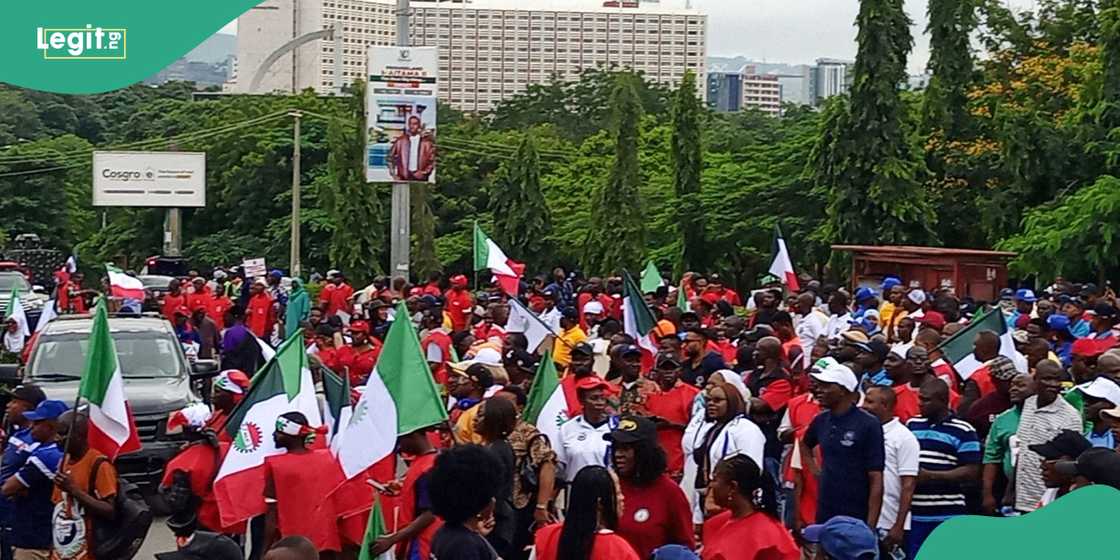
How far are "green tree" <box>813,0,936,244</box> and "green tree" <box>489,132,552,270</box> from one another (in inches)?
472

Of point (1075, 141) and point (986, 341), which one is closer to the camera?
point (986, 341)

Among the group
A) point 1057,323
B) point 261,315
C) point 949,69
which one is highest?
point 949,69

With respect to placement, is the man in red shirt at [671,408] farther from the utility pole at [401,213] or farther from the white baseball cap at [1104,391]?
the utility pole at [401,213]

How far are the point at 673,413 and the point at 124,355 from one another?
6496mm

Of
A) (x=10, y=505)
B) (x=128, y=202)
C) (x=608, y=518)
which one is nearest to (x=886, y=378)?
(x=608, y=518)

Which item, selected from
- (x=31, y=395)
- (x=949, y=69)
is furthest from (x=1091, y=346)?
(x=949, y=69)

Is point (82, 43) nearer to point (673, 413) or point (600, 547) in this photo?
point (600, 547)

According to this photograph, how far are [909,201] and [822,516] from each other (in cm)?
2688

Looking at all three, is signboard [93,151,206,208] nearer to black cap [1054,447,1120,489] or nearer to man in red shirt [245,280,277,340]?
man in red shirt [245,280,277,340]

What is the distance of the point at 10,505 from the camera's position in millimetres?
8273

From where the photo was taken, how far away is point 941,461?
28.7 feet

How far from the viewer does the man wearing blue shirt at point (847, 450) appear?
27.3 feet

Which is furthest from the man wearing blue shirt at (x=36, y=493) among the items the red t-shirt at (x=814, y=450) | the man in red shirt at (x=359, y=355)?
the man in red shirt at (x=359, y=355)

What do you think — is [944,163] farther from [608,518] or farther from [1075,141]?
[608,518]
